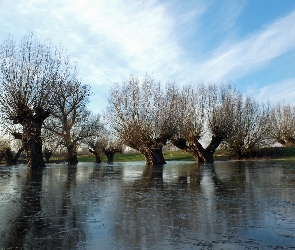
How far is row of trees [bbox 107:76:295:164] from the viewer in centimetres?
3638

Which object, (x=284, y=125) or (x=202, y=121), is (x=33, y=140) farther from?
(x=284, y=125)

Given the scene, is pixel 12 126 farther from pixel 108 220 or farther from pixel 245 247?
pixel 245 247

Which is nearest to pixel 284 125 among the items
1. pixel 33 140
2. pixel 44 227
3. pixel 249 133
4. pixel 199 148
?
pixel 249 133

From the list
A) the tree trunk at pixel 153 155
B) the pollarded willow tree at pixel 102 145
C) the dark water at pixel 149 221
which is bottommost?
the dark water at pixel 149 221

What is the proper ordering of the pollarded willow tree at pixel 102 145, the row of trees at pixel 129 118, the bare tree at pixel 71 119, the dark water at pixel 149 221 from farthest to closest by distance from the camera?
the pollarded willow tree at pixel 102 145
the bare tree at pixel 71 119
the row of trees at pixel 129 118
the dark water at pixel 149 221

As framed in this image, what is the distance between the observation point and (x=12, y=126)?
98.0 feet

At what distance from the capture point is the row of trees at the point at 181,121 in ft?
119

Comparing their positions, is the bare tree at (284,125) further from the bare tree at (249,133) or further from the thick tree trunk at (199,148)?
the thick tree trunk at (199,148)

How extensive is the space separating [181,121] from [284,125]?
42292 millimetres

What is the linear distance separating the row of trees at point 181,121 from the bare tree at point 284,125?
21.1m

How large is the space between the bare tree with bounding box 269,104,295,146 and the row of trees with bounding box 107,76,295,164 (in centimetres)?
2111

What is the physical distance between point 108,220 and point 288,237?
3349 mm

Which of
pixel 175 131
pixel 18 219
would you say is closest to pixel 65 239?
pixel 18 219

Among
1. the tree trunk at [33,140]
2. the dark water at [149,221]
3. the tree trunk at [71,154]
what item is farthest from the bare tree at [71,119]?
the dark water at [149,221]
